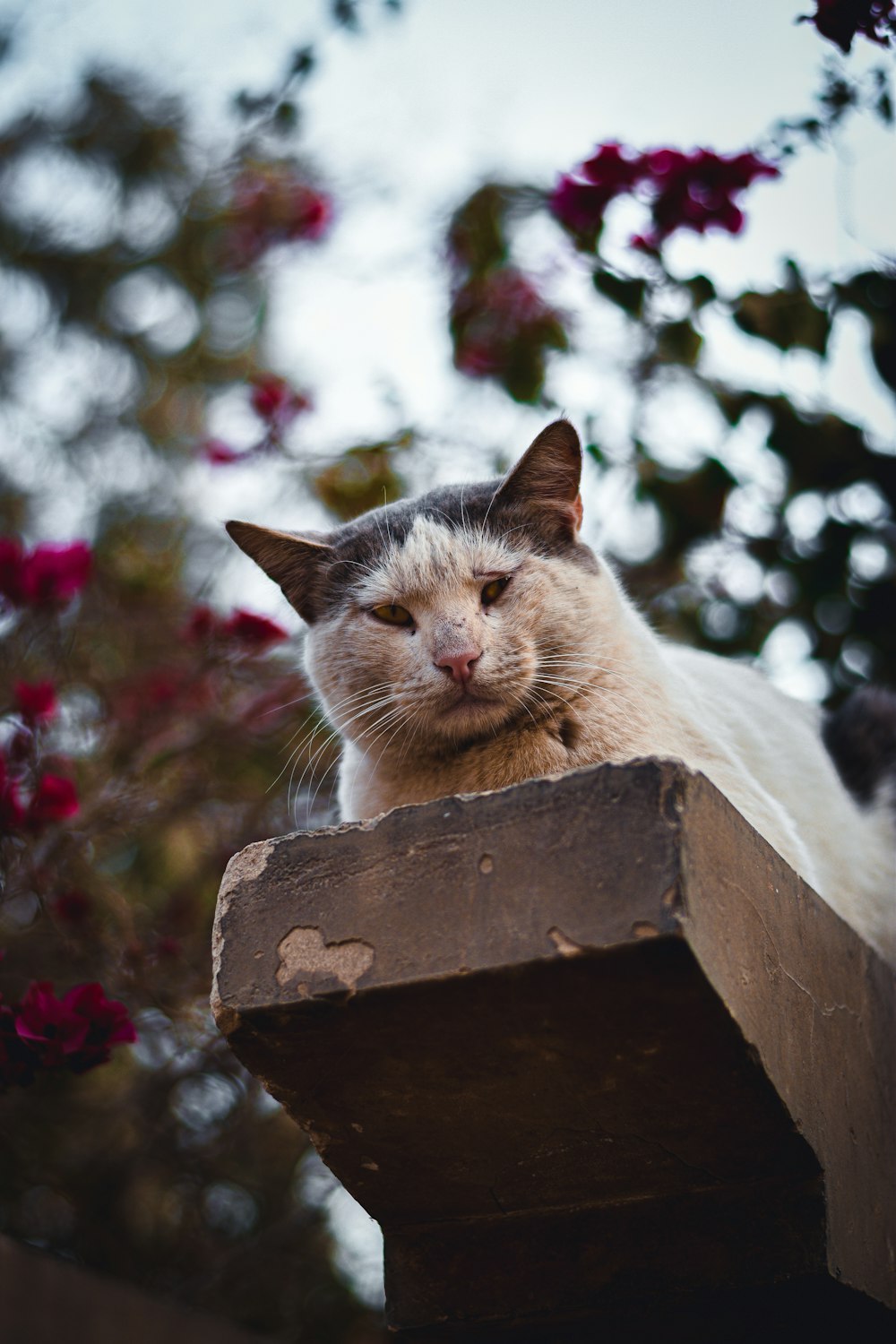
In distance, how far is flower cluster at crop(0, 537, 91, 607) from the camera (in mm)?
2783

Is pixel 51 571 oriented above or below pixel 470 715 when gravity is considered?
below

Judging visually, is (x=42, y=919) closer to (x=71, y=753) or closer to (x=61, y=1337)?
(x=71, y=753)

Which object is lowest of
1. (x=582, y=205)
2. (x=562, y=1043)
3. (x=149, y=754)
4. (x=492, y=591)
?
(x=149, y=754)

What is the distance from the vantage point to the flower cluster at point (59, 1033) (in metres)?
1.99

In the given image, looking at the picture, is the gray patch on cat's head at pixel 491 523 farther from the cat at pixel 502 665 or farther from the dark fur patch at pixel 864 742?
the dark fur patch at pixel 864 742

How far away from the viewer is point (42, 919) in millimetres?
3094

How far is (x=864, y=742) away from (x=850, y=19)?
5.75 feet

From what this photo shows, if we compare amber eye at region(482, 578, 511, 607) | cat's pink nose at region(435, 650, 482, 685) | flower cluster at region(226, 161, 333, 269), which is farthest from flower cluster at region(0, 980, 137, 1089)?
flower cluster at region(226, 161, 333, 269)

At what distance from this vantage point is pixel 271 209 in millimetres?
4758

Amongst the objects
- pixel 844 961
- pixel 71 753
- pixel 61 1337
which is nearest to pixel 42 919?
pixel 71 753

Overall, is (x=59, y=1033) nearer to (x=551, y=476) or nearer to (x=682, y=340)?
(x=551, y=476)

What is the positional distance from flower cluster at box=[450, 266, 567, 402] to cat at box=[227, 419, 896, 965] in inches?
43.4

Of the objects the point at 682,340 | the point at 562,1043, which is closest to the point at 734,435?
the point at 682,340

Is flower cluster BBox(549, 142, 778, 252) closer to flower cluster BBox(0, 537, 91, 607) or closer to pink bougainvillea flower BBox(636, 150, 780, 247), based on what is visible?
pink bougainvillea flower BBox(636, 150, 780, 247)
